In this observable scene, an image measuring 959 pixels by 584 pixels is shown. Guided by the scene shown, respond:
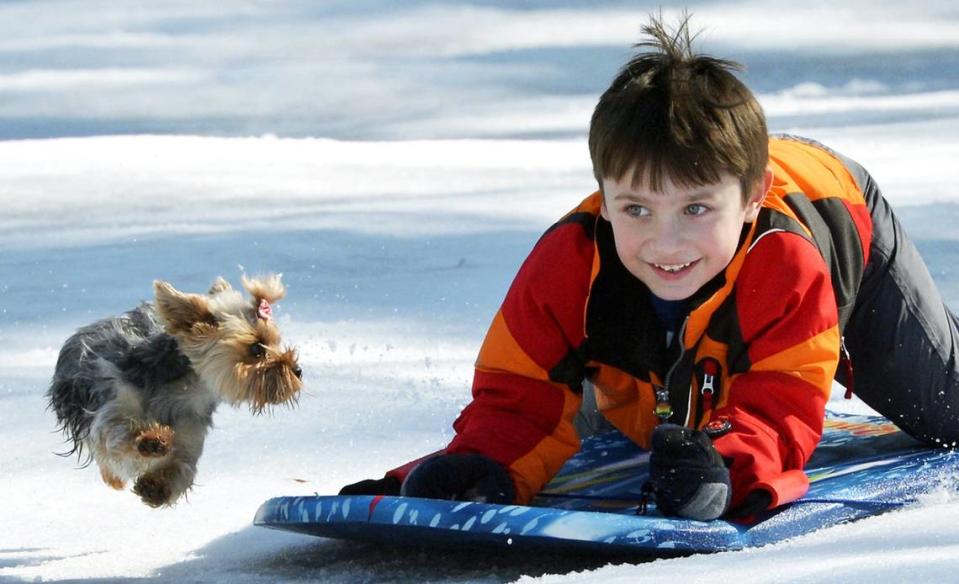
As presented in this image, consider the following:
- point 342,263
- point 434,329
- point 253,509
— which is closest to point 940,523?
point 253,509

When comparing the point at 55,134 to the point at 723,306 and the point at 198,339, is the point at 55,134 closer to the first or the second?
the point at 198,339

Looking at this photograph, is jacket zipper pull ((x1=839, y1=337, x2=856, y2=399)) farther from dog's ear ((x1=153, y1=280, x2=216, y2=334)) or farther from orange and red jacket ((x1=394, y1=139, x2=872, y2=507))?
dog's ear ((x1=153, y1=280, x2=216, y2=334))

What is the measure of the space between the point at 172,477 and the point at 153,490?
58 millimetres

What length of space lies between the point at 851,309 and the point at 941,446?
1.53ft

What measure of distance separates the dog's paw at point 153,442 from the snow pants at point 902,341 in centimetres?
156

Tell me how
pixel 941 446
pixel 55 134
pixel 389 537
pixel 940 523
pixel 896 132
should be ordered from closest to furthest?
pixel 940 523
pixel 389 537
pixel 941 446
pixel 896 132
pixel 55 134

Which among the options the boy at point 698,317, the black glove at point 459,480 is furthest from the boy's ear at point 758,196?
the black glove at point 459,480

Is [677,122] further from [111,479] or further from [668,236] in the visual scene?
[111,479]

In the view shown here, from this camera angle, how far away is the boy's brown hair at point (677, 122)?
115 inches

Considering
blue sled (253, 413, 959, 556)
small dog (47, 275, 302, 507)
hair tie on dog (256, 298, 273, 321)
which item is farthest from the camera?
hair tie on dog (256, 298, 273, 321)

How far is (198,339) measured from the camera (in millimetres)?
3674

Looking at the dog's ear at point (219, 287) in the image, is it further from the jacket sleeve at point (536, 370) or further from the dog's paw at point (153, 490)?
the jacket sleeve at point (536, 370)

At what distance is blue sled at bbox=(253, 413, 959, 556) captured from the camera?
2783mm

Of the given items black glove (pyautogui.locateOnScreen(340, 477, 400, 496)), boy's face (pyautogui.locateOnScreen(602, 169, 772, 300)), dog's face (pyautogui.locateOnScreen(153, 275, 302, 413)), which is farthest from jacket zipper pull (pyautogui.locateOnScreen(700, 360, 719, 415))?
dog's face (pyautogui.locateOnScreen(153, 275, 302, 413))
